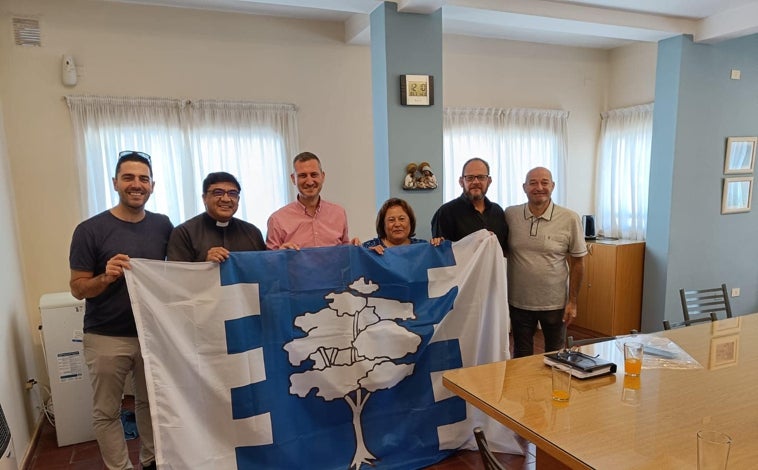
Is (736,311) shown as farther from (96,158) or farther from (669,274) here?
(96,158)

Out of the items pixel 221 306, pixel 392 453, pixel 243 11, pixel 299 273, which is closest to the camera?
pixel 221 306

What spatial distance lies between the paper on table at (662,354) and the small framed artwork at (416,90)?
5.90ft

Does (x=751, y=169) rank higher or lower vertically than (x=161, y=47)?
lower

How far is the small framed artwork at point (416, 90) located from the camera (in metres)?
2.89

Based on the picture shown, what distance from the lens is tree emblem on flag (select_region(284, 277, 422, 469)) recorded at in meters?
2.01

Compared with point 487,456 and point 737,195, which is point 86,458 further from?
point 737,195

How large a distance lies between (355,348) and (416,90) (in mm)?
1705

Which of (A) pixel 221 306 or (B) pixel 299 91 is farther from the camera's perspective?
(B) pixel 299 91

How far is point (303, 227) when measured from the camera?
2.24 m

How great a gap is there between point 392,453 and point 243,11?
3.22 meters

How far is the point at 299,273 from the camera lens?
2.01 meters

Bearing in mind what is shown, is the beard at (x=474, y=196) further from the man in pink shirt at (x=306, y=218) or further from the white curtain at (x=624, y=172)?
the white curtain at (x=624, y=172)

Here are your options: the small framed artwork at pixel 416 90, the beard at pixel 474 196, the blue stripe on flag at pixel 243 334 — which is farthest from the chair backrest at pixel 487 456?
the small framed artwork at pixel 416 90

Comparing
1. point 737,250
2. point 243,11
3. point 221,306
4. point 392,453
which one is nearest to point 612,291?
point 737,250
